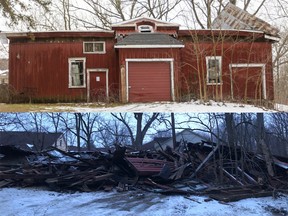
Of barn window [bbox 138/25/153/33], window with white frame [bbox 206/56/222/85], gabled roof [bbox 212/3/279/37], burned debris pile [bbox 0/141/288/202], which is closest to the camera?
burned debris pile [bbox 0/141/288/202]

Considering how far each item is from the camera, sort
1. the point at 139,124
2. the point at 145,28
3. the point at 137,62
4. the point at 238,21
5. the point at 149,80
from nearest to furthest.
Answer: the point at 139,124
the point at 238,21
the point at 149,80
the point at 137,62
the point at 145,28

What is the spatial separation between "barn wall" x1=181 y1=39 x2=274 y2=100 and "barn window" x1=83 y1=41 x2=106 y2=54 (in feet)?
10.4

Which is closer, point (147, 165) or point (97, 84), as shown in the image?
point (147, 165)

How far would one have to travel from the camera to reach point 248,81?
13.0m

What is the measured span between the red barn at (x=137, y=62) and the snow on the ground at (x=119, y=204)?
899 centimetres

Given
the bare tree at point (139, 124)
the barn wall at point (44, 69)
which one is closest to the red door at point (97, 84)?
the barn wall at point (44, 69)

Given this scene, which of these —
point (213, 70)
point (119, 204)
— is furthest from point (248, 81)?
point (119, 204)

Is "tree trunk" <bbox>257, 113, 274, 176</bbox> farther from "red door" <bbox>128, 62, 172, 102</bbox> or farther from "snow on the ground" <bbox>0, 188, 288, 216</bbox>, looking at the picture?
"red door" <bbox>128, 62, 172, 102</bbox>

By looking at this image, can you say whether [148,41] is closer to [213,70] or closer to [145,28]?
[145,28]

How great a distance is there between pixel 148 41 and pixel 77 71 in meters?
3.22

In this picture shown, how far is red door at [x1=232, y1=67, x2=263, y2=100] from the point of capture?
12.5 m

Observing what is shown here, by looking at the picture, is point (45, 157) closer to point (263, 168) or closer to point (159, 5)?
point (263, 168)

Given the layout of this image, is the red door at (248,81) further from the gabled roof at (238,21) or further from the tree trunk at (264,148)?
the tree trunk at (264,148)

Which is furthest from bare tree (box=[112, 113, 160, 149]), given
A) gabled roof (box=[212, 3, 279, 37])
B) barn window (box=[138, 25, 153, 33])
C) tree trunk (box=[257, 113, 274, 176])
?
barn window (box=[138, 25, 153, 33])
